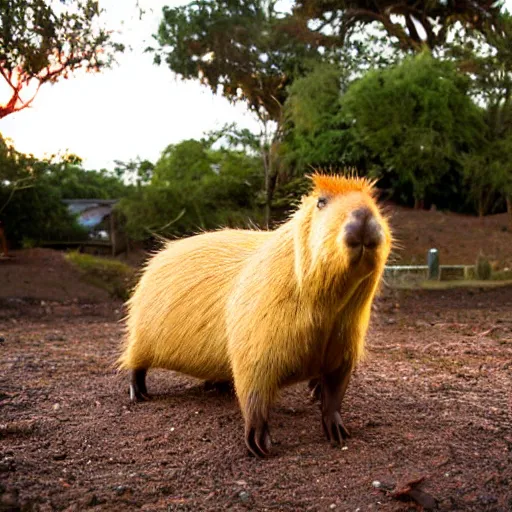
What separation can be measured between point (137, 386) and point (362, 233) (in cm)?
204

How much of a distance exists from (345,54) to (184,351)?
12.6m

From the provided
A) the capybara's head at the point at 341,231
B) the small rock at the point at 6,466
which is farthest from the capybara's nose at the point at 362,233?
the small rock at the point at 6,466

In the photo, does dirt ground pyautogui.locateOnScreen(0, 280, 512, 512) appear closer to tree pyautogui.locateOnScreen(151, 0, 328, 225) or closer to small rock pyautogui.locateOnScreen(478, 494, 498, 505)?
small rock pyautogui.locateOnScreen(478, 494, 498, 505)

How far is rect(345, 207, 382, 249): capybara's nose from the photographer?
7.66 ft

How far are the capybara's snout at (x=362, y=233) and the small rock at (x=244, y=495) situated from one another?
0.95 metres

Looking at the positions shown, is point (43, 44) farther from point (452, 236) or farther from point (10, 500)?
point (452, 236)

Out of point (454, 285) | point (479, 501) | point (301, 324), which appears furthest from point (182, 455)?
point (454, 285)

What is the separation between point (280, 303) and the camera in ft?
9.14

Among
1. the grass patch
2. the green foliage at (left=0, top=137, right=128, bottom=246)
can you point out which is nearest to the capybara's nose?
the grass patch

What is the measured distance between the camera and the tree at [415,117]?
1255 cm

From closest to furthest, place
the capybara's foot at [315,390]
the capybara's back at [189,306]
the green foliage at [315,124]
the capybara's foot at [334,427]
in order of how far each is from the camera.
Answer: the capybara's foot at [334,427], the capybara's back at [189,306], the capybara's foot at [315,390], the green foliage at [315,124]

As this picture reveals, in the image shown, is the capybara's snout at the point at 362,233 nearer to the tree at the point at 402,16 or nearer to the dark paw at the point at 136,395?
the dark paw at the point at 136,395

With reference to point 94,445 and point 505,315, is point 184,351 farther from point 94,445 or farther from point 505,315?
point 505,315

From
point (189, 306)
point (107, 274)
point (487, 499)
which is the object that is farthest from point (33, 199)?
point (487, 499)
